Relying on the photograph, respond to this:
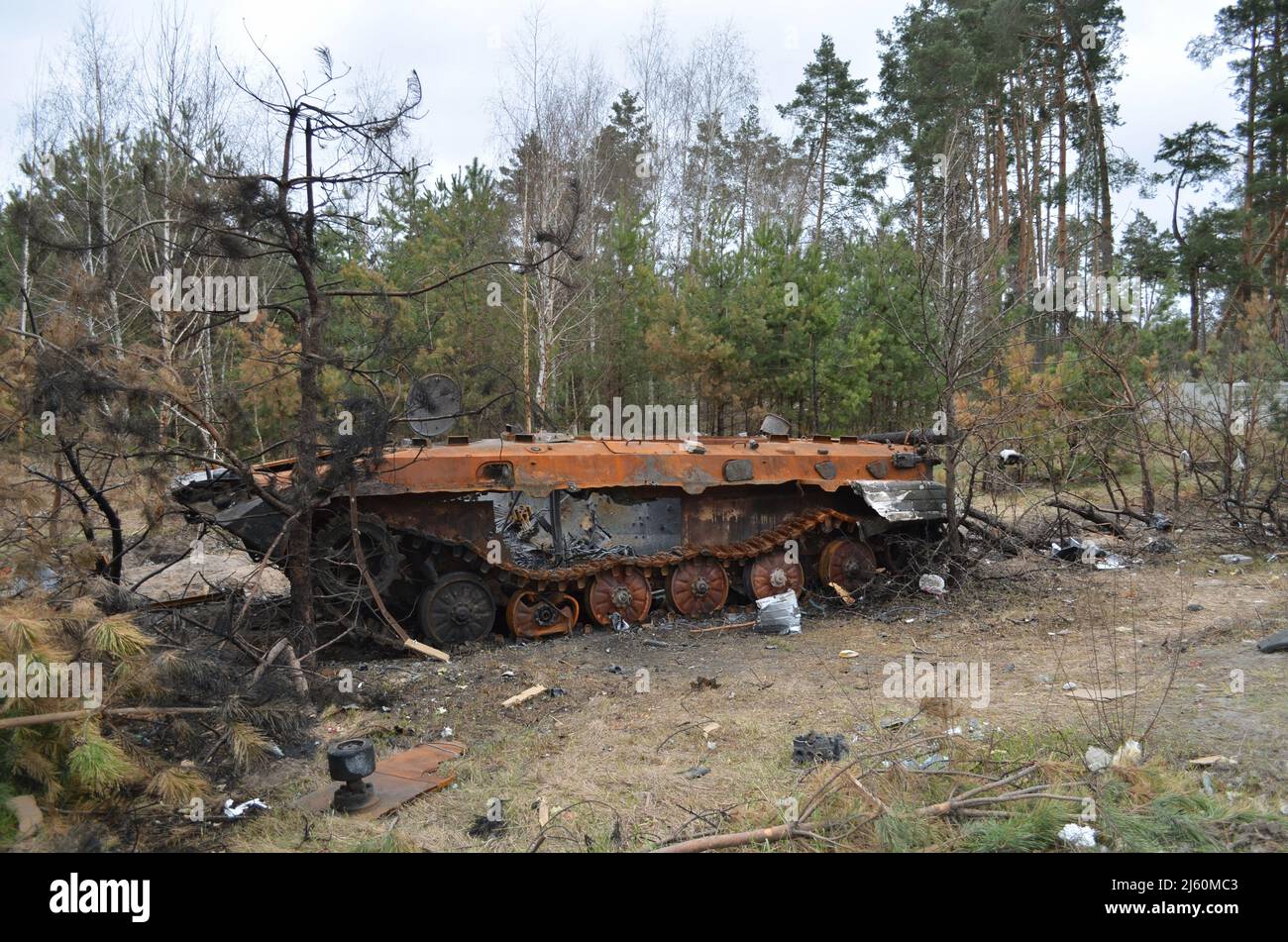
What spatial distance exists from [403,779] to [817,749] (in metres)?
2.43

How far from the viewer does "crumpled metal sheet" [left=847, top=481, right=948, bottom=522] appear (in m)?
9.90

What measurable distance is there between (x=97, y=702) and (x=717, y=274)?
14.4 meters

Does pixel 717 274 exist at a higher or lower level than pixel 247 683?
higher

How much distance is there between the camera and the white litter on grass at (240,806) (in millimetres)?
4562

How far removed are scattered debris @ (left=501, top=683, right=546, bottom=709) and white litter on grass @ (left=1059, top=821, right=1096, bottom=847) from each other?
12.8 ft

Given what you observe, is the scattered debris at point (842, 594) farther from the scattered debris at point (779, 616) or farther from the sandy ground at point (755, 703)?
the scattered debris at point (779, 616)

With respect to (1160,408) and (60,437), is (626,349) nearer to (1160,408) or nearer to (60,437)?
(1160,408)

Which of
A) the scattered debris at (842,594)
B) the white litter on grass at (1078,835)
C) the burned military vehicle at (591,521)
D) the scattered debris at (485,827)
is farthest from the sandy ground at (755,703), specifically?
the white litter on grass at (1078,835)

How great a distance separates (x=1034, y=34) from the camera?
20.9 metres

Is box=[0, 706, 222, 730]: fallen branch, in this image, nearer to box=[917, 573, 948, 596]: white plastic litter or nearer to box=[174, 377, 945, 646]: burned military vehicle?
box=[174, 377, 945, 646]: burned military vehicle

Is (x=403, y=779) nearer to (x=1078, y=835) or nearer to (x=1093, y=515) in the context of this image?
(x=1078, y=835)

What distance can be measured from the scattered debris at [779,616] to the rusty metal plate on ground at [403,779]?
4.16 meters
